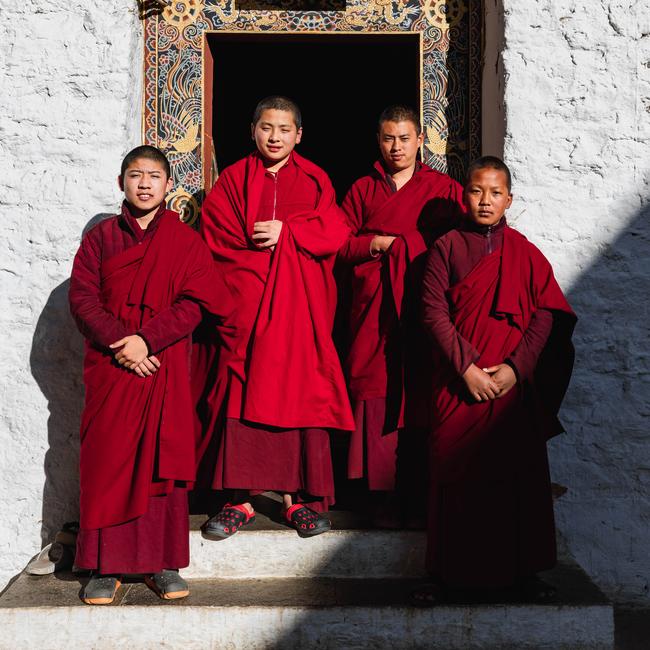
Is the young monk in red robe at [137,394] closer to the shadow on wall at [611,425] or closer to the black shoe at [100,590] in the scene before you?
the black shoe at [100,590]

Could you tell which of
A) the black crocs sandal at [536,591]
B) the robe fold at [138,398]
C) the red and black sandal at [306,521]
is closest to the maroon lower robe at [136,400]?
the robe fold at [138,398]

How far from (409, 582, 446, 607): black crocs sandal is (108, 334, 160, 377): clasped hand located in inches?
46.5

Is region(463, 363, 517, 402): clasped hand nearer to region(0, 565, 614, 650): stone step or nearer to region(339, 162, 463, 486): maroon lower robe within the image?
region(339, 162, 463, 486): maroon lower robe

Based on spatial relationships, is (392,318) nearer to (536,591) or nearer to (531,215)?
(531,215)

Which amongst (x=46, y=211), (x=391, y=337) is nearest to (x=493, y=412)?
(x=391, y=337)

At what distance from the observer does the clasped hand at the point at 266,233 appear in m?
3.30

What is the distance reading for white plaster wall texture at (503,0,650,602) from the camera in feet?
12.0

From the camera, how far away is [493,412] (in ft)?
9.52

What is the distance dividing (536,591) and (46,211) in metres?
2.48

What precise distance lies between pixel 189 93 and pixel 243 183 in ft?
2.80

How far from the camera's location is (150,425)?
296cm

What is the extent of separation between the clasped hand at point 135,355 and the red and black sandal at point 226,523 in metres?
0.63

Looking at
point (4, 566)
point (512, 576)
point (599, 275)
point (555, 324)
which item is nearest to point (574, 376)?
point (599, 275)

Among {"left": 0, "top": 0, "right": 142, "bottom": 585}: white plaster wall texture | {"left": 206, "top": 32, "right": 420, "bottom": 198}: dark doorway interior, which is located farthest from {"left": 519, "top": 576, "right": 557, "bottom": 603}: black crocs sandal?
{"left": 206, "top": 32, "right": 420, "bottom": 198}: dark doorway interior
